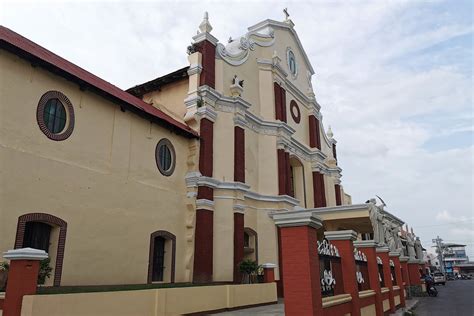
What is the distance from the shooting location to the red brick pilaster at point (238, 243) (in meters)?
16.4

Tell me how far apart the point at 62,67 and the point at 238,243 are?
982 centimetres

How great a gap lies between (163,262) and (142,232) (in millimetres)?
1812

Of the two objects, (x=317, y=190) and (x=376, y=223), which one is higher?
(x=317, y=190)

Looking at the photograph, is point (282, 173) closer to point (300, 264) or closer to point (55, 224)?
point (55, 224)

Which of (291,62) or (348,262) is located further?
→ (291,62)

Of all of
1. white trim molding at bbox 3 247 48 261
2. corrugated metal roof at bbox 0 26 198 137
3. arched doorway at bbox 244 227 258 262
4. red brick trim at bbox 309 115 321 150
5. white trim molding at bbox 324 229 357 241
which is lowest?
white trim molding at bbox 3 247 48 261

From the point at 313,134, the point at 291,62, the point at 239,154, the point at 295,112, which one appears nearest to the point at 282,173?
the point at 239,154

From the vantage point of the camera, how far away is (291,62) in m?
25.4

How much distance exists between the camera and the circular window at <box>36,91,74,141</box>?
35.3ft

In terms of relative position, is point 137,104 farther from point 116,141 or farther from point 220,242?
point 220,242

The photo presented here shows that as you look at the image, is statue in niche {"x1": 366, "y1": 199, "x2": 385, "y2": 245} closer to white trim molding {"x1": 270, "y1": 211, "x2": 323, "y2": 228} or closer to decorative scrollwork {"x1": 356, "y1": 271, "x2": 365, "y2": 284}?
decorative scrollwork {"x1": 356, "y1": 271, "x2": 365, "y2": 284}

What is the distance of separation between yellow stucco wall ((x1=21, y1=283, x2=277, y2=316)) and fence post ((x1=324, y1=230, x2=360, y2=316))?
4.17 m

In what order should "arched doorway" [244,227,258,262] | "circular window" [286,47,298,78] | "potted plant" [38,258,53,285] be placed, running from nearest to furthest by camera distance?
1. "potted plant" [38,258,53,285]
2. "arched doorway" [244,227,258,262]
3. "circular window" [286,47,298,78]

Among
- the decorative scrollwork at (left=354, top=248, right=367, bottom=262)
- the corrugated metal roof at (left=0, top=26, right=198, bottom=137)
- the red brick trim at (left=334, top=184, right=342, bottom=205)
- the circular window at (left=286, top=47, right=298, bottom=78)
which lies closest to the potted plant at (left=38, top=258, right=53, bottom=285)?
the corrugated metal roof at (left=0, top=26, right=198, bottom=137)
